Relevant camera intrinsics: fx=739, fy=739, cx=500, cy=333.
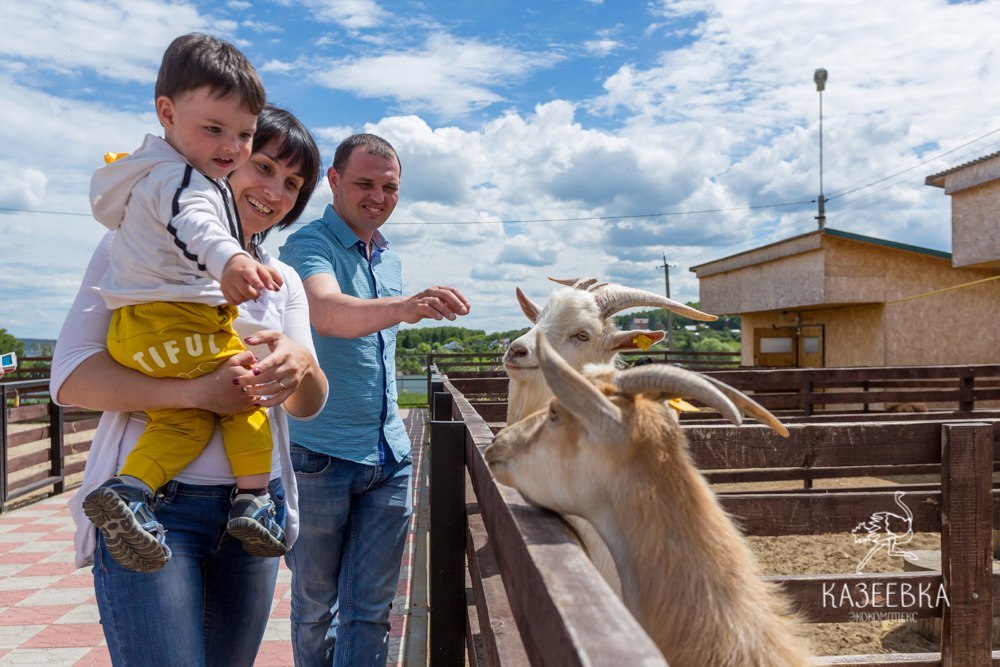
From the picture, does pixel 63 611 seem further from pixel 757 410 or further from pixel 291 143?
pixel 757 410

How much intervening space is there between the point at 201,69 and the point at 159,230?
41 centimetres

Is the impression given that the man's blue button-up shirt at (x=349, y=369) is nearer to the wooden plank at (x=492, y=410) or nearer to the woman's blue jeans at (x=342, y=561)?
the woman's blue jeans at (x=342, y=561)

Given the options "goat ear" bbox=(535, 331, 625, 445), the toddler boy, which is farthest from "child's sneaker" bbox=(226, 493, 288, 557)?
"goat ear" bbox=(535, 331, 625, 445)

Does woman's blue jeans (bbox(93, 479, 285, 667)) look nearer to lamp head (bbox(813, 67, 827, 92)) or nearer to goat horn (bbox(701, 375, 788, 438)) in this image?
goat horn (bbox(701, 375, 788, 438))

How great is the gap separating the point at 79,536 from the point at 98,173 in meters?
0.83

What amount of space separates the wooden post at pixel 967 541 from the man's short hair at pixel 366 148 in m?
2.40

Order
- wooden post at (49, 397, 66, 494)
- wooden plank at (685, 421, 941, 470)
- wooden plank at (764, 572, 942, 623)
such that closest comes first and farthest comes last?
1. wooden plank at (685, 421, 941, 470)
2. wooden plank at (764, 572, 942, 623)
3. wooden post at (49, 397, 66, 494)

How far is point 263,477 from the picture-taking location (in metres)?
1.78

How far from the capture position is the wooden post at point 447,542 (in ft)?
8.27

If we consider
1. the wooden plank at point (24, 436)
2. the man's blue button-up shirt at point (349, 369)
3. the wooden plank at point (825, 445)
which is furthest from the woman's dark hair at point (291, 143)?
the wooden plank at point (24, 436)

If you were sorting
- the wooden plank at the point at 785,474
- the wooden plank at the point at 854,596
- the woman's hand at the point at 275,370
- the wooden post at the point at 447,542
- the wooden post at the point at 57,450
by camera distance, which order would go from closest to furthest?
the woman's hand at the point at 275,370
the wooden post at the point at 447,542
the wooden plank at the point at 854,596
the wooden plank at the point at 785,474
the wooden post at the point at 57,450

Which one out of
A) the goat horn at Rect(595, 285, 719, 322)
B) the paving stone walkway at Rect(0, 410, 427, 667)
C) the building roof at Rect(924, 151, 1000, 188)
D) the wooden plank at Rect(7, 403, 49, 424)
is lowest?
the paving stone walkway at Rect(0, 410, 427, 667)

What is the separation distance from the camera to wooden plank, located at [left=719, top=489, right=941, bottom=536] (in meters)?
2.96

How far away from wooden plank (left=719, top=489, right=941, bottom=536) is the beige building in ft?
38.4
